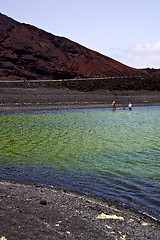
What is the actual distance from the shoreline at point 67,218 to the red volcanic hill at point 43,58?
53.2 meters

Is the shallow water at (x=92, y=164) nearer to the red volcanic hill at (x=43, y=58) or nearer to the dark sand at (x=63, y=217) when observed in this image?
the dark sand at (x=63, y=217)

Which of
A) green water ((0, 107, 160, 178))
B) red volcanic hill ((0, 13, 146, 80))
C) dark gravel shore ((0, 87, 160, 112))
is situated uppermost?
red volcanic hill ((0, 13, 146, 80))

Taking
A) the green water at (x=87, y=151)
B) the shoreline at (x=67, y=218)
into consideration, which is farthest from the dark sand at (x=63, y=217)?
the green water at (x=87, y=151)

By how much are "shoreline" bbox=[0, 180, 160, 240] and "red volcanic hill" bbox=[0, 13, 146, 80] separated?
53155mm

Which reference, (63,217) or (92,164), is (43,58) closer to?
(92,164)

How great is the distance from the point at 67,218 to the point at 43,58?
6385 centimetres

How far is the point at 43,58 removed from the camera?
66375 millimetres

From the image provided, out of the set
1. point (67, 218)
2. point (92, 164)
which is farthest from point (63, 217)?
point (92, 164)

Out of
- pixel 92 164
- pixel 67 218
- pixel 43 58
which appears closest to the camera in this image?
pixel 67 218

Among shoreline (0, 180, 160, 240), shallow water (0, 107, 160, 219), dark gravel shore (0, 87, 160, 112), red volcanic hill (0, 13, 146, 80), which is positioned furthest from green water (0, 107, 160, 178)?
red volcanic hill (0, 13, 146, 80)

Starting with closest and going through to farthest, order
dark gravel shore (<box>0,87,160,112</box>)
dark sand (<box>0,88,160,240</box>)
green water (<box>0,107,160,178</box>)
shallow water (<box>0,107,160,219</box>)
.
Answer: dark sand (<box>0,88,160,240</box>) → shallow water (<box>0,107,160,219</box>) → green water (<box>0,107,160,178</box>) → dark gravel shore (<box>0,87,160,112</box>)

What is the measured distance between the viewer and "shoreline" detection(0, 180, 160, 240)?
4.57 metres

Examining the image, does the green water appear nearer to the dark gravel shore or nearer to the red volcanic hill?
the dark gravel shore

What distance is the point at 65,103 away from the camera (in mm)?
37688
